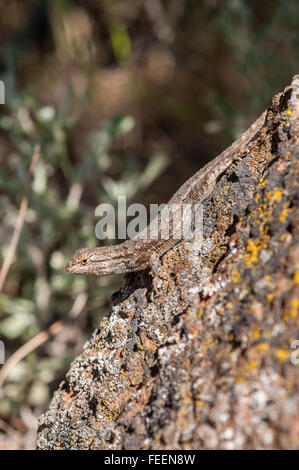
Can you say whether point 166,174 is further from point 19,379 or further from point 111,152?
point 19,379

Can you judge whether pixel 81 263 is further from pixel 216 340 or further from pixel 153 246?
pixel 216 340

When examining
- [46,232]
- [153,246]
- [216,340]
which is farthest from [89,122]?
[216,340]

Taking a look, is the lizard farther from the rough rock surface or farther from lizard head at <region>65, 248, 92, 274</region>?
the rough rock surface

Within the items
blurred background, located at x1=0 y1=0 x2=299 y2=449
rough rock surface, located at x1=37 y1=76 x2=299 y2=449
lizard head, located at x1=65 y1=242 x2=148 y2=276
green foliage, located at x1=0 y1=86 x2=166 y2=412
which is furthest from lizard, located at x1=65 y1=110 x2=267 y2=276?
green foliage, located at x1=0 y1=86 x2=166 y2=412

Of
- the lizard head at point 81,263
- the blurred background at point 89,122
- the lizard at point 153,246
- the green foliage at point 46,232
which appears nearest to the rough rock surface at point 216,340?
the lizard at point 153,246

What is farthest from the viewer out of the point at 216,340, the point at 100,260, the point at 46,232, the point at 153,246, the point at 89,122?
the point at 89,122
